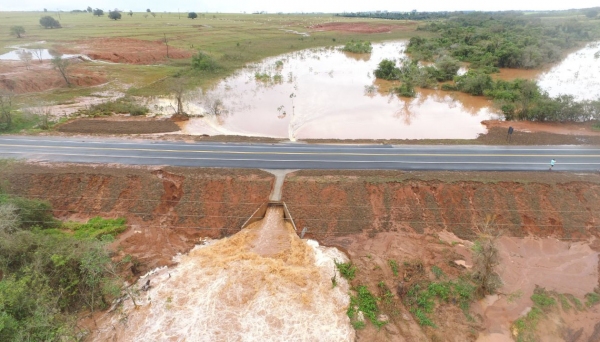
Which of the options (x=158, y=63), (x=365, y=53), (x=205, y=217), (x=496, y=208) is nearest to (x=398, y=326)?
(x=496, y=208)

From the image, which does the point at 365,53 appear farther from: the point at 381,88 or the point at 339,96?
the point at 339,96

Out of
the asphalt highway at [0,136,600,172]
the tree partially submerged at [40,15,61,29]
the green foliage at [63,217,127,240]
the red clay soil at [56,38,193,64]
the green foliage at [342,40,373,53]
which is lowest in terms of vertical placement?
the green foliage at [63,217,127,240]

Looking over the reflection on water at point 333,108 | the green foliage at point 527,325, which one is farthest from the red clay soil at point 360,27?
the green foliage at point 527,325

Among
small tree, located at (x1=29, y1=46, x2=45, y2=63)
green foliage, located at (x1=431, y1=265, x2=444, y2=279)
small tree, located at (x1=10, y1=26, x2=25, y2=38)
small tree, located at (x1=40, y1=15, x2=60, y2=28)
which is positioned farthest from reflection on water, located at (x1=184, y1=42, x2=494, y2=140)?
small tree, located at (x1=40, y1=15, x2=60, y2=28)

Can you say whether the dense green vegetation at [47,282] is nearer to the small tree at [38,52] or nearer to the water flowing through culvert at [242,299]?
the water flowing through culvert at [242,299]

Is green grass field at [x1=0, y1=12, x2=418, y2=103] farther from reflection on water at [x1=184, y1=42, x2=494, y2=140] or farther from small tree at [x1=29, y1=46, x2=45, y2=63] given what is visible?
reflection on water at [x1=184, y1=42, x2=494, y2=140]

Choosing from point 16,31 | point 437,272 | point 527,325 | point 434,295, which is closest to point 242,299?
point 434,295
